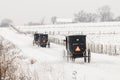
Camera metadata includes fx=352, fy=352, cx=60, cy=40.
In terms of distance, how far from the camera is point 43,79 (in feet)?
39.6

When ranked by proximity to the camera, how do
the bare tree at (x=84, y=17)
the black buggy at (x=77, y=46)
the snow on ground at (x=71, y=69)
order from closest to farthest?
the snow on ground at (x=71, y=69)
the black buggy at (x=77, y=46)
the bare tree at (x=84, y=17)

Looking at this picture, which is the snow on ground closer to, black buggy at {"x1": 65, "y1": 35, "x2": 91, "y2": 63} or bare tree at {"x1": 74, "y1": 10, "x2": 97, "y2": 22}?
black buggy at {"x1": 65, "y1": 35, "x2": 91, "y2": 63}

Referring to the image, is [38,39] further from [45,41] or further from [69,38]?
[69,38]

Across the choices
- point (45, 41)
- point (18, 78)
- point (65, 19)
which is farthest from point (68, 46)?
point (65, 19)

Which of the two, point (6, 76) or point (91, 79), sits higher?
point (6, 76)

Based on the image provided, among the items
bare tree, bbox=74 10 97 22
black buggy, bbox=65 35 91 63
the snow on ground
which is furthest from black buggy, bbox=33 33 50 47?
bare tree, bbox=74 10 97 22

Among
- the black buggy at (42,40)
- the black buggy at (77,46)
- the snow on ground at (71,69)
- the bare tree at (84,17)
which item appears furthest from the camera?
the bare tree at (84,17)

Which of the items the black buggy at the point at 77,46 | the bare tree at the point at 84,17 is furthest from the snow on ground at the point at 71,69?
the bare tree at the point at 84,17

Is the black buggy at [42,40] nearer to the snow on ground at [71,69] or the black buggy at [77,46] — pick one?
the snow on ground at [71,69]

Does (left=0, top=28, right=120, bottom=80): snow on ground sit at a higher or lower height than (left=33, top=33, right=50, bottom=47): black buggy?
higher

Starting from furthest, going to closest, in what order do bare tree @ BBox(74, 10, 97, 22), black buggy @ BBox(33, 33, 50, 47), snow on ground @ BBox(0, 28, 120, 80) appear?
bare tree @ BBox(74, 10, 97, 22)
black buggy @ BBox(33, 33, 50, 47)
snow on ground @ BBox(0, 28, 120, 80)

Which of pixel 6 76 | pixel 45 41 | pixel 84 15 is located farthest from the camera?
pixel 84 15

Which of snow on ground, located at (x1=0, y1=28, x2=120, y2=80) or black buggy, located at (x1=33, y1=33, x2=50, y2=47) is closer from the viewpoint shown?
snow on ground, located at (x1=0, y1=28, x2=120, y2=80)

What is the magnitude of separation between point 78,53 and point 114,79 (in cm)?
853
